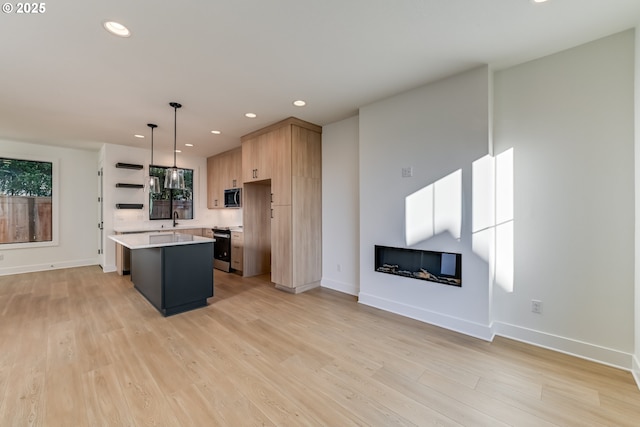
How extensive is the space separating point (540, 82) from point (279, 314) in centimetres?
374

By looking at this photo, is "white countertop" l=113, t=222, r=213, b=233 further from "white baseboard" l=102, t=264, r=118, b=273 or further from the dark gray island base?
the dark gray island base

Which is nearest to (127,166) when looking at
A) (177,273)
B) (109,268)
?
(109,268)

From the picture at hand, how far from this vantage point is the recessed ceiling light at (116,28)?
6.43ft

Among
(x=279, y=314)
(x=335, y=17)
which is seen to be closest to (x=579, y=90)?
(x=335, y=17)

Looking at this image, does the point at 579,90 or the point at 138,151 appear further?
the point at 138,151

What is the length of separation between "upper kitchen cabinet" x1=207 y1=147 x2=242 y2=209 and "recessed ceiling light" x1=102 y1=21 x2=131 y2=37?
Answer: 12.6 feet

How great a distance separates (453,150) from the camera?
2.82m

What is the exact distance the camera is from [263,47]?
7.48ft

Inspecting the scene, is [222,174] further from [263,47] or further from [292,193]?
[263,47]

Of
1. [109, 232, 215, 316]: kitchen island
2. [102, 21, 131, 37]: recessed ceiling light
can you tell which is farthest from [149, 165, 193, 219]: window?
[102, 21, 131, 37]: recessed ceiling light

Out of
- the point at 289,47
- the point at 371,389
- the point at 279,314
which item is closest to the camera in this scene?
the point at 371,389

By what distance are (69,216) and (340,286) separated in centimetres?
626

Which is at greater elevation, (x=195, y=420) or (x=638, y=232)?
(x=638, y=232)

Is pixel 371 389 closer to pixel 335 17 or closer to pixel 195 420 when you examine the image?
pixel 195 420
